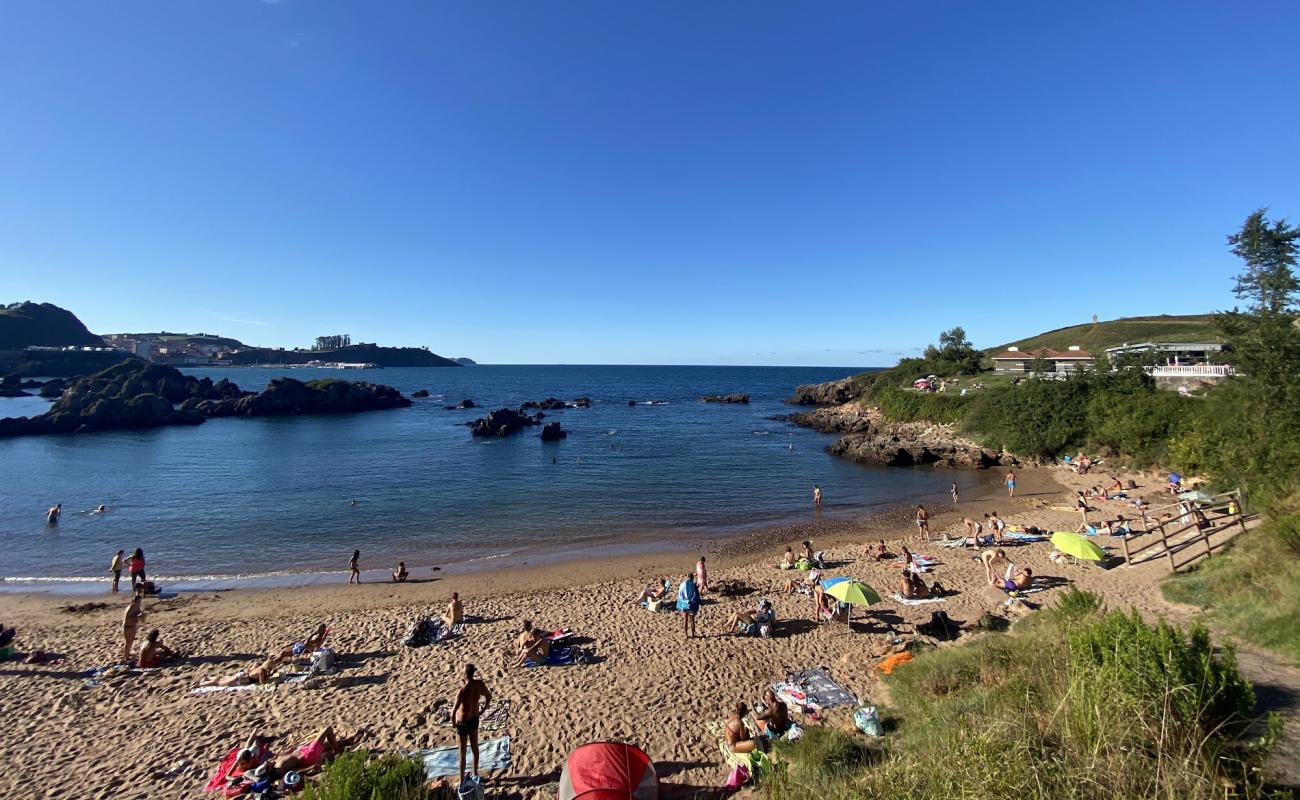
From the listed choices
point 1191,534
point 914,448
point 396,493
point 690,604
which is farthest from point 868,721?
point 914,448

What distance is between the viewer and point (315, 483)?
34156mm

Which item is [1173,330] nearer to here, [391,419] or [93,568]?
[391,419]

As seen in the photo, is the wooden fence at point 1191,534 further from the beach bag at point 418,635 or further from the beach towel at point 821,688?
the beach bag at point 418,635

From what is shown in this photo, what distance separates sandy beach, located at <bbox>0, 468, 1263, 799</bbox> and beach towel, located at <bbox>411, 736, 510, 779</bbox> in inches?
9.0

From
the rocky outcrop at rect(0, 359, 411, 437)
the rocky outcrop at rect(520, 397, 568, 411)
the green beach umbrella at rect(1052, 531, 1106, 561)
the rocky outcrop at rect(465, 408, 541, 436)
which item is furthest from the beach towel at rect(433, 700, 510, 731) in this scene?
the rocky outcrop at rect(0, 359, 411, 437)

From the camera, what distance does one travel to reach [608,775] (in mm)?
6898

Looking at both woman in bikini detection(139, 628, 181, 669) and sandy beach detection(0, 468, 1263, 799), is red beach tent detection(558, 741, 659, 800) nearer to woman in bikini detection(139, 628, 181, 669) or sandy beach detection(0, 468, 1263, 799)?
sandy beach detection(0, 468, 1263, 799)

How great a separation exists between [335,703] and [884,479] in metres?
32.7

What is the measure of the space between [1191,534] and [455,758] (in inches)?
834

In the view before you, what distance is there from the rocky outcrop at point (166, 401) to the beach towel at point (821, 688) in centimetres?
7995

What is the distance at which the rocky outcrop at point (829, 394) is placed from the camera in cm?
7462

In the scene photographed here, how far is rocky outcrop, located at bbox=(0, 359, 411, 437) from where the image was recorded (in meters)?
58.7

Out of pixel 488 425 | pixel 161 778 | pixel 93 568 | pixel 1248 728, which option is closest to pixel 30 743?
pixel 161 778

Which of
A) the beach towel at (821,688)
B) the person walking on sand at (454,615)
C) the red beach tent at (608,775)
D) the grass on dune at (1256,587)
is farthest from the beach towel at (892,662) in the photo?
the person walking on sand at (454,615)
